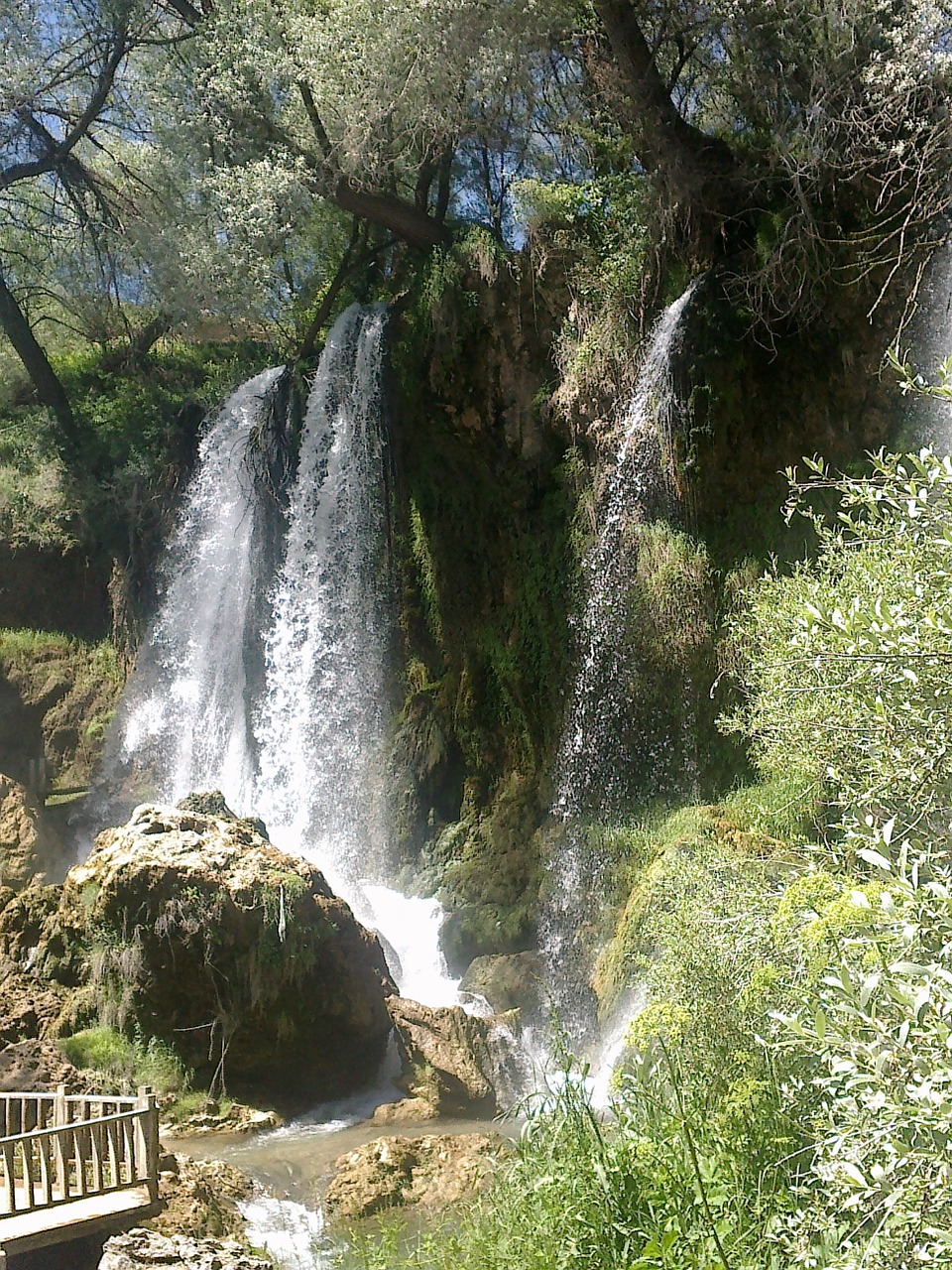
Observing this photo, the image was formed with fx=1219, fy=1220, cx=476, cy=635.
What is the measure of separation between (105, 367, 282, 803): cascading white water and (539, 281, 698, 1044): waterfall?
4.74 metres

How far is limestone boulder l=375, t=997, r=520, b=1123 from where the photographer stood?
9.35 m

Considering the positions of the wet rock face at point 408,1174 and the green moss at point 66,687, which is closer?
the wet rock face at point 408,1174

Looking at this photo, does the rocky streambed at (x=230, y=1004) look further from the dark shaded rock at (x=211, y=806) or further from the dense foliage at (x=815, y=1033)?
the dense foliage at (x=815, y=1033)

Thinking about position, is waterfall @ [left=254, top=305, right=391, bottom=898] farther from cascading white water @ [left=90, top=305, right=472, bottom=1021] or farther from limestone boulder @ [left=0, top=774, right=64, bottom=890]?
limestone boulder @ [left=0, top=774, right=64, bottom=890]

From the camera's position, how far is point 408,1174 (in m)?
7.41

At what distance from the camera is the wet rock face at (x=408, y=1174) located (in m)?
7.15

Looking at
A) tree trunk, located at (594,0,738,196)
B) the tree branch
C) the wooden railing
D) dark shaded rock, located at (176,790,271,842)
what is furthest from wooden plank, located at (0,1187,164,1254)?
the tree branch

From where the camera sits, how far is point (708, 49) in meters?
13.9

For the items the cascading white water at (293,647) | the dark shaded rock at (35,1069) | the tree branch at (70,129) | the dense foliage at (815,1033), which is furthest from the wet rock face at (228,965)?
the tree branch at (70,129)

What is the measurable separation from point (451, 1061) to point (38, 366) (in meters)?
13.6

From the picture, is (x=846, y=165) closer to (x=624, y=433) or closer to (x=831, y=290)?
(x=831, y=290)

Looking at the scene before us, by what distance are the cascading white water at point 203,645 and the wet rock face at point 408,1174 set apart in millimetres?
7959

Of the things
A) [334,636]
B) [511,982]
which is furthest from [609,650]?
[334,636]

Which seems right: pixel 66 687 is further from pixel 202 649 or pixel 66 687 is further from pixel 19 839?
pixel 19 839
